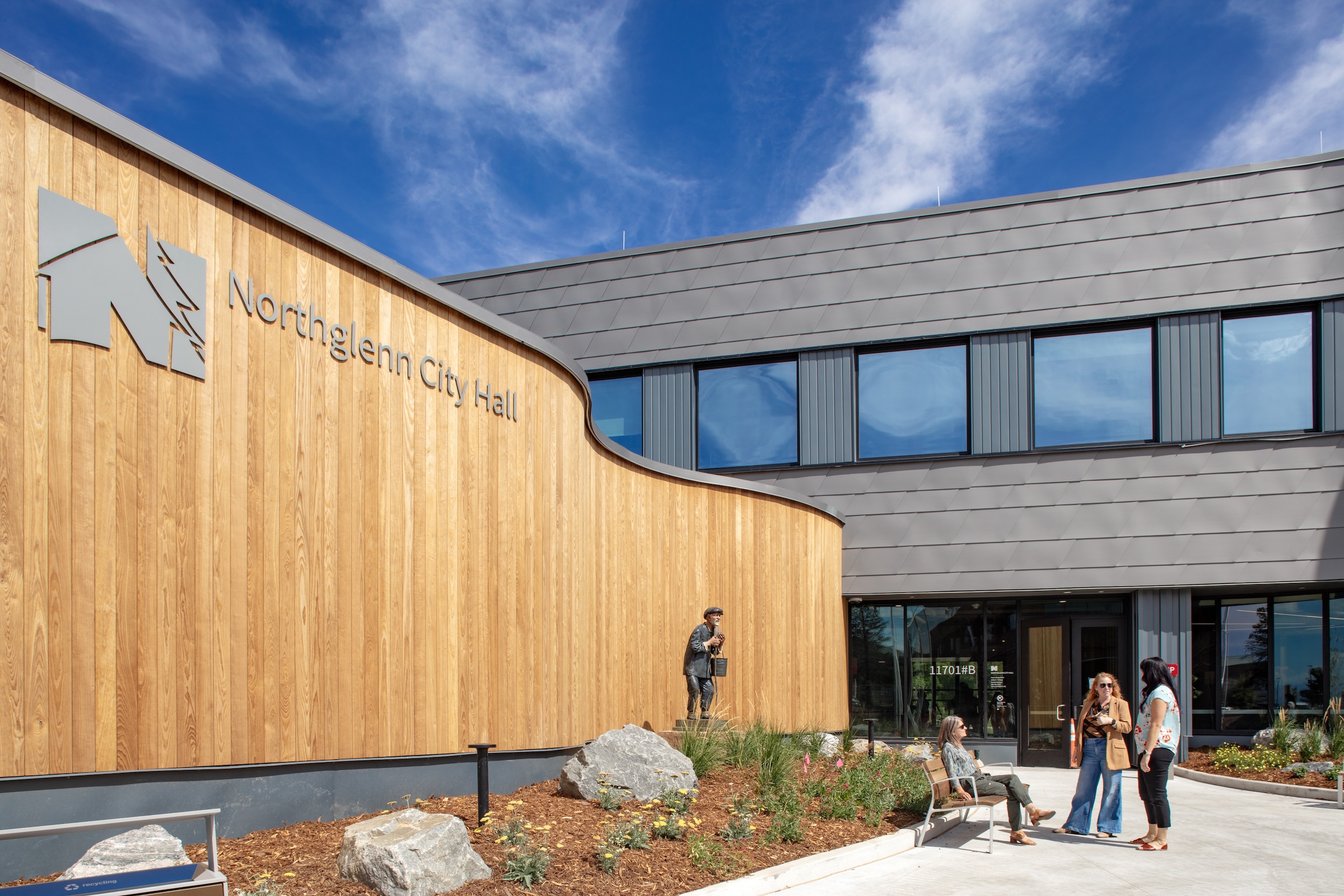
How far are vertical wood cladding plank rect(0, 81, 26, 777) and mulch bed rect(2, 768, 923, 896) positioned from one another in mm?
A: 978

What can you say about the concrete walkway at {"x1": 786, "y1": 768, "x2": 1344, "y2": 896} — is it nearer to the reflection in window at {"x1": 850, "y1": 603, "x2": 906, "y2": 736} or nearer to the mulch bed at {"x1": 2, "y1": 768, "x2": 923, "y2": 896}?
the mulch bed at {"x1": 2, "y1": 768, "x2": 923, "y2": 896}

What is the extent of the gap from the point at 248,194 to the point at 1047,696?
46.3 ft

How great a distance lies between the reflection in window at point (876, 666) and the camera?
1727 centimetres

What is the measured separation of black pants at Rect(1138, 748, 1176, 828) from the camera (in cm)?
863

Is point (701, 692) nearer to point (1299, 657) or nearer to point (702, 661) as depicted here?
point (702, 661)

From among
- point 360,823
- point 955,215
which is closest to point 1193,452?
point 955,215

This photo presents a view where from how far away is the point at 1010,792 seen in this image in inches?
360

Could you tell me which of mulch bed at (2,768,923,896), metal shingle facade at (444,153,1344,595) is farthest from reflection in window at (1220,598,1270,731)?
mulch bed at (2,768,923,896)

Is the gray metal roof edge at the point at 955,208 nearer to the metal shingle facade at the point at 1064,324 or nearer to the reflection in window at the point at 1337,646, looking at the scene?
the metal shingle facade at the point at 1064,324

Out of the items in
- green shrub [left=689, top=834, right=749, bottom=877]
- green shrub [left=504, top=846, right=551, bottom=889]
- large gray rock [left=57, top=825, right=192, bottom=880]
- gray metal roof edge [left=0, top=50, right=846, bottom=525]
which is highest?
gray metal roof edge [left=0, top=50, right=846, bottom=525]

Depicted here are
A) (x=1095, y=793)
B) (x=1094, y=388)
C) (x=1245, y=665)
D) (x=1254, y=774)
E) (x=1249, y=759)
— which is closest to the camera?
(x=1095, y=793)

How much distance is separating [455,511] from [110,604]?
3223mm

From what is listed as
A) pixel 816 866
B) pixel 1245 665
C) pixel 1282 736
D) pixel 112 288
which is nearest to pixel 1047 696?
pixel 1245 665

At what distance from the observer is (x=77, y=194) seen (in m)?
6.08
